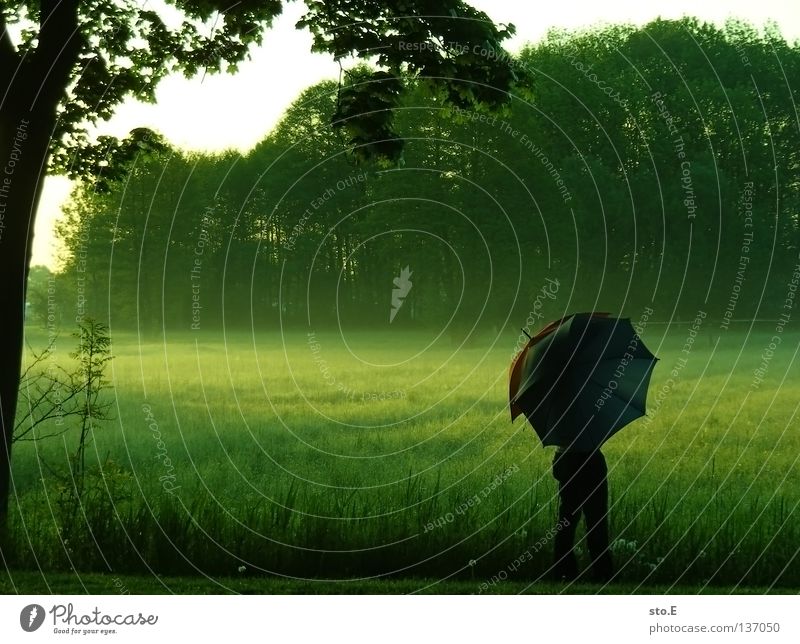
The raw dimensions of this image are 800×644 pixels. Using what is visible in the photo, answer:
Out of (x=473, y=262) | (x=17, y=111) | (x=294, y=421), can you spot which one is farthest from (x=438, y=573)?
(x=473, y=262)

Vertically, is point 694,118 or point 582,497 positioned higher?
point 694,118

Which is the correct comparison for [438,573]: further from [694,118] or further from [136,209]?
[694,118]

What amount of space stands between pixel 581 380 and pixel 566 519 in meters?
1.24

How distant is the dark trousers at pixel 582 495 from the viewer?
7.54 metres

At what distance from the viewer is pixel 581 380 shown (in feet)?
24.2

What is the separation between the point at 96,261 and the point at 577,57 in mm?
12508

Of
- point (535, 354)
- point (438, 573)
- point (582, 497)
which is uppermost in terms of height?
point (535, 354)

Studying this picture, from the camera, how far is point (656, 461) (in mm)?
12477

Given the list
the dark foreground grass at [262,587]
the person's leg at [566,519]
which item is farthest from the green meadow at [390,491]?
the person's leg at [566,519]

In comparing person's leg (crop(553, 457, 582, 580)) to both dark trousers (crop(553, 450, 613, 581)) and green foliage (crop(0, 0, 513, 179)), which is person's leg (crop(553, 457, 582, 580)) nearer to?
dark trousers (crop(553, 450, 613, 581))
